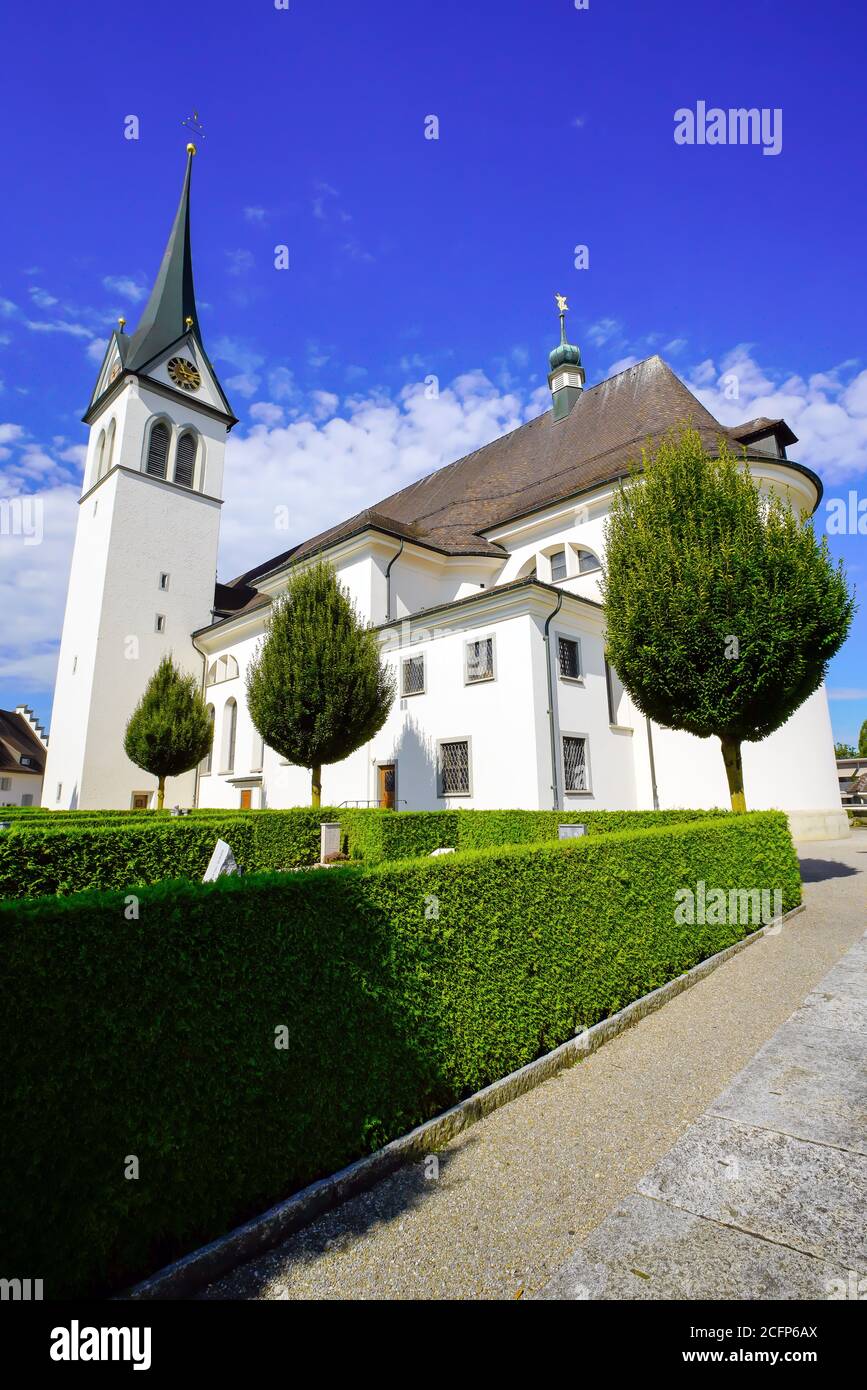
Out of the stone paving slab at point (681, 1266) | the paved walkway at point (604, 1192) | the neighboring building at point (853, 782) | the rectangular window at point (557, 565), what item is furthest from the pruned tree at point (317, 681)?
the neighboring building at point (853, 782)

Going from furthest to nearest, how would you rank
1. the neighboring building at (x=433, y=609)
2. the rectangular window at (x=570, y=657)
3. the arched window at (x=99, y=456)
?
the arched window at (x=99, y=456), the rectangular window at (x=570, y=657), the neighboring building at (x=433, y=609)

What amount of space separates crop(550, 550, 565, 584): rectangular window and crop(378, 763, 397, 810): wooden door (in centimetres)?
976

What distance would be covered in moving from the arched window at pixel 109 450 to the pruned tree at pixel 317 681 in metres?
21.6

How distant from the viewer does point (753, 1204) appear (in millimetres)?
3041

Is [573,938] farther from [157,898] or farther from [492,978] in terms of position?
[157,898]

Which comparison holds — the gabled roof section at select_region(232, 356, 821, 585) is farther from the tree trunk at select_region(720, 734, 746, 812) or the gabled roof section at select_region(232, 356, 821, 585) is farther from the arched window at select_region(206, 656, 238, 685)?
the tree trunk at select_region(720, 734, 746, 812)

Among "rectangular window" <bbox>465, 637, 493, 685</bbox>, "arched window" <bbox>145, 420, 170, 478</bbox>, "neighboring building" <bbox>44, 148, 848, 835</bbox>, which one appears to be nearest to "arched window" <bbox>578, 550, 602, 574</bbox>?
"neighboring building" <bbox>44, 148, 848, 835</bbox>

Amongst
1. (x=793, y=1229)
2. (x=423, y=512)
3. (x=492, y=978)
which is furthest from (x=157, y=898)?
(x=423, y=512)

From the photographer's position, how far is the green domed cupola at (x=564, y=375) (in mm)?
32656

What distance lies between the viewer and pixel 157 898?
2.92 meters

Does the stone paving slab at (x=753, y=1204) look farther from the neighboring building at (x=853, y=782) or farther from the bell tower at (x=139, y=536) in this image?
the neighboring building at (x=853, y=782)

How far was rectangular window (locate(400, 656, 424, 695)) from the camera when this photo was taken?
20.5 metres

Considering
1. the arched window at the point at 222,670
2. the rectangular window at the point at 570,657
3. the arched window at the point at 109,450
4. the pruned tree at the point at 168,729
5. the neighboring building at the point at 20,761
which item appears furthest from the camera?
the neighboring building at the point at 20,761
